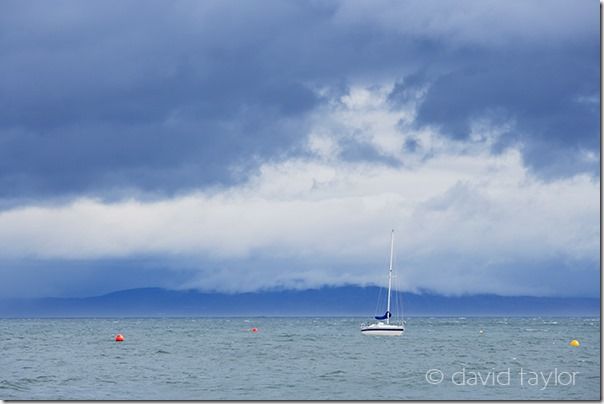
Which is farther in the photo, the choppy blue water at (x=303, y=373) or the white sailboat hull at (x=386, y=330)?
the white sailboat hull at (x=386, y=330)

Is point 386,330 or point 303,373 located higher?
point 386,330

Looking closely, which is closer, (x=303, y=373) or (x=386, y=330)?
(x=303, y=373)

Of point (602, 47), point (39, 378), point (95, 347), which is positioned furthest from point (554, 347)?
point (602, 47)

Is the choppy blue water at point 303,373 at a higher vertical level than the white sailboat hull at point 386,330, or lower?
lower

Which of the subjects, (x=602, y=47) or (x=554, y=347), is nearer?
(x=602, y=47)

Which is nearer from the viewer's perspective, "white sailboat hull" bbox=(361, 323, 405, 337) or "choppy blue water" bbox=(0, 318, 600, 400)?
"choppy blue water" bbox=(0, 318, 600, 400)

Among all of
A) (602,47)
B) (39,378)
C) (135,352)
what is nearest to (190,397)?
(39,378)

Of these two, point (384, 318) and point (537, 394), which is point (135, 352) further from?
point (537, 394)

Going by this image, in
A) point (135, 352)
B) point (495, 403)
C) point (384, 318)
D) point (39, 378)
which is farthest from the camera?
point (384, 318)

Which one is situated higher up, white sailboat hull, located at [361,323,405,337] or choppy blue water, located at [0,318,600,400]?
white sailboat hull, located at [361,323,405,337]

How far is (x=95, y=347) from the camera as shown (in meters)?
109

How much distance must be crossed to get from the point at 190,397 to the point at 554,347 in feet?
214

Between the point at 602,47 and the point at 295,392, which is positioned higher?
the point at 602,47

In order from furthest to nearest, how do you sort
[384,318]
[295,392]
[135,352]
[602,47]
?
[384,318] < [135,352] < [295,392] < [602,47]
